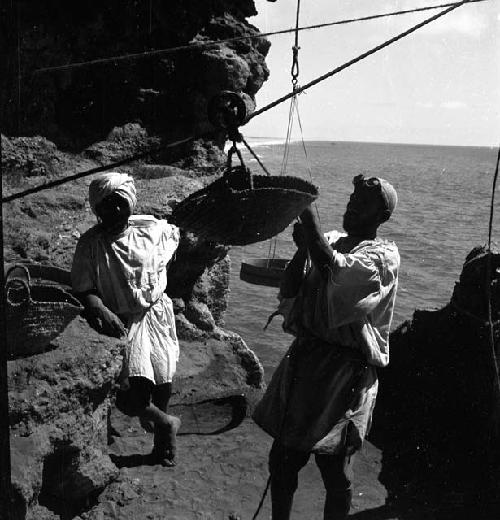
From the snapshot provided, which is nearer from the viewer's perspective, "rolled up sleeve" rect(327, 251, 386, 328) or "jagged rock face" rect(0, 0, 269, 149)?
"rolled up sleeve" rect(327, 251, 386, 328)

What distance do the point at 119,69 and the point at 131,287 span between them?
15.0 ft

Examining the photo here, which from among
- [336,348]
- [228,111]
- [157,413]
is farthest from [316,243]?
[157,413]

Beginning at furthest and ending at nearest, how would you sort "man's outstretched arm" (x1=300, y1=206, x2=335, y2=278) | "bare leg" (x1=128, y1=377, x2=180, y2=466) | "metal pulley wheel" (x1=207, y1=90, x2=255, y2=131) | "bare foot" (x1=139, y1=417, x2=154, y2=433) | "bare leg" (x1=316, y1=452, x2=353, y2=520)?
"bare foot" (x1=139, y1=417, x2=154, y2=433) → "bare leg" (x1=128, y1=377, x2=180, y2=466) → "bare leg" (x1=316, y1=452, x2=353, y2=520) → "man's outstretched arm" (x1=300, y1=206, x2=335, y2=278) → "metal pulley wheel" (x1=207, y1=90, x2=255, y2=131)

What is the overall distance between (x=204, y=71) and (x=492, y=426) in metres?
5.20

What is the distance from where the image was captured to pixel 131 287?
3764mm

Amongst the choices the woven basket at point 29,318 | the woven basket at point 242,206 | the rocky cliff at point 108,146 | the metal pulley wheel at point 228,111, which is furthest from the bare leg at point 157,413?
the metal pulley wheel at point 228,111

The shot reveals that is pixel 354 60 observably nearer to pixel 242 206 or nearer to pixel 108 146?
pixel 242 206

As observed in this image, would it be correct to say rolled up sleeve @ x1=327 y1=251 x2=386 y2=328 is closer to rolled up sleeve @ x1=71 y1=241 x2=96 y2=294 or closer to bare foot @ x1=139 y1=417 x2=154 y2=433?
rolled up sleeve @ x1=71 y1=241 x2=96 y2=294

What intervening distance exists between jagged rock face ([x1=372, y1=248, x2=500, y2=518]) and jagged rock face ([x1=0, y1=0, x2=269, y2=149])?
3877 millimetres

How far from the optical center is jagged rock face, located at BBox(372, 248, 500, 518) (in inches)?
177

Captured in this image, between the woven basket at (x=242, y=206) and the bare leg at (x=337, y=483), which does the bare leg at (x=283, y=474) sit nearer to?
the bare leg at (x=337, y=483)

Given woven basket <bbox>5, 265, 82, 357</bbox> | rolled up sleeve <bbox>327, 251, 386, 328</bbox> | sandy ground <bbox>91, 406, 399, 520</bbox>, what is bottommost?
sandy ground <bbox>91, 406, 399, 520</bbox>

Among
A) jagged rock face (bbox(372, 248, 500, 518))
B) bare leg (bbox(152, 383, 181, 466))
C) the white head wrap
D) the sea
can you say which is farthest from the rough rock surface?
jagged rock face (bbox(372, 248, 500, 518))

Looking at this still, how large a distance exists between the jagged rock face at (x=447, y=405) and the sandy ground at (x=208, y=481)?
0.94ft
